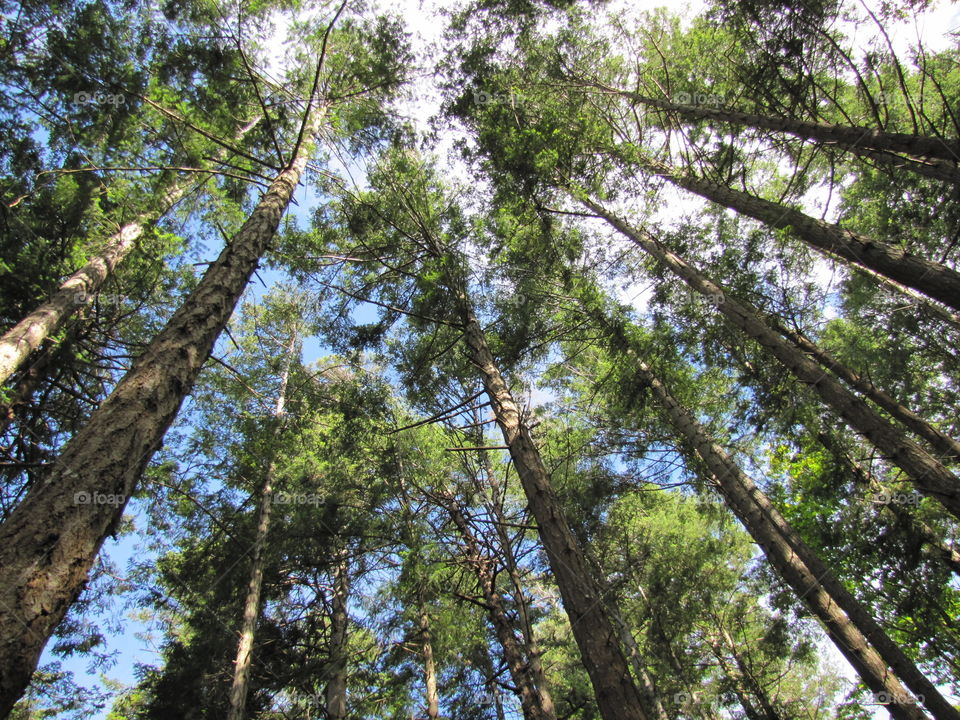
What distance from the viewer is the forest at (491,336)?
643 centimetres

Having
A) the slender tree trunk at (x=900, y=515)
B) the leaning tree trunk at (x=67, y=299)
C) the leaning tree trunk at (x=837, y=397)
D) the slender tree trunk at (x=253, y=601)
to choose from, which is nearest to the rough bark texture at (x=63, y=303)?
the leaning tree trunk at (x=67, y=299)

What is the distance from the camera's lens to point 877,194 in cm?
1042

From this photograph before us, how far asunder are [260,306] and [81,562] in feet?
45.1

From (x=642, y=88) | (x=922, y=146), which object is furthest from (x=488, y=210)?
(x=922, y=146)

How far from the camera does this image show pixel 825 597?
5695 millimetres

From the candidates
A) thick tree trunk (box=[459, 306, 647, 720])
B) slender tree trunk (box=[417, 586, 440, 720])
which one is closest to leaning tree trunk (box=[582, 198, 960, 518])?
thick tree trunk (box=[459, 306, 647, 720])

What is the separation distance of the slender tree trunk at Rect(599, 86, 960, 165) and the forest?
5 cm

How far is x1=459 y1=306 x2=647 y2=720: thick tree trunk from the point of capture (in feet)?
9.83

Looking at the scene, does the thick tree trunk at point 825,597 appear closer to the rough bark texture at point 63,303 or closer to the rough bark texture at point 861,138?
the rough bark texture at point 861,138

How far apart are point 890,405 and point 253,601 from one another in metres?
11.6

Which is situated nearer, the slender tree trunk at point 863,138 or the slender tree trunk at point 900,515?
the slender tree trunk at point 863,138

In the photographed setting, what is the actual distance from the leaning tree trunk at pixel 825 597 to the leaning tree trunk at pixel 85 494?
Result: 23.2ft

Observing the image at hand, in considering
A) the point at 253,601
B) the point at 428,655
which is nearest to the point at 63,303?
the point at 253,601

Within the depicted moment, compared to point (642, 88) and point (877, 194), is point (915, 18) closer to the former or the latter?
point (642, 88)
